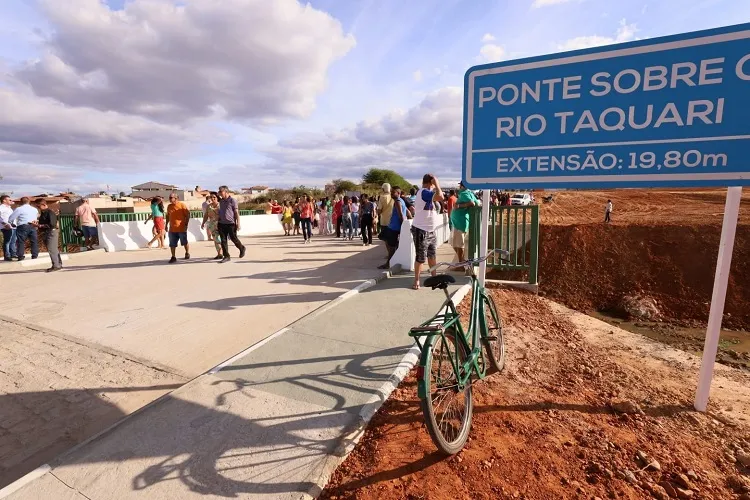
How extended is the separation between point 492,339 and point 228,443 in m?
2.29

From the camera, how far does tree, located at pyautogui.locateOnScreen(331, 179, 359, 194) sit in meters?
70.8

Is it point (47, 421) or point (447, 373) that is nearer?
point (447, 373)

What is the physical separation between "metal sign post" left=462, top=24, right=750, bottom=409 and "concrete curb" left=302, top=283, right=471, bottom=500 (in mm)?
1466

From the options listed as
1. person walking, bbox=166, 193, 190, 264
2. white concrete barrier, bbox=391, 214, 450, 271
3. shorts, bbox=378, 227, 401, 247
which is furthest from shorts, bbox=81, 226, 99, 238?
white concrete barrier, bbox=391, 214, 450, 271

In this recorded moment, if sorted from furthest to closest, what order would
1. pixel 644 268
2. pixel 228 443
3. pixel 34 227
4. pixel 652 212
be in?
pixel 652 212 < pixel 644 268 < pixel 34 227 < pixel 228 443

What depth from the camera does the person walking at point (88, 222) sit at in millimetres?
10961

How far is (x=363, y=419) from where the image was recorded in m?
2.59

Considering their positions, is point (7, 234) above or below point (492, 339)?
above

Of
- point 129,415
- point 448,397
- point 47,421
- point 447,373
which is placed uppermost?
point 447,373

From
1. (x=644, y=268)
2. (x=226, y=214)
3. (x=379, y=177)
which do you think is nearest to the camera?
(x=226, y=214)

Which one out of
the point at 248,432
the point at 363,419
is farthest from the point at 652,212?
the point at 248,432

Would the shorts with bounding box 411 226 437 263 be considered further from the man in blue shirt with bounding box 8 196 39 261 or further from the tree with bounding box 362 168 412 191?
the tree with bounding box 362 168 412 191

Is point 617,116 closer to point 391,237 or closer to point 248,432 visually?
point 248,432

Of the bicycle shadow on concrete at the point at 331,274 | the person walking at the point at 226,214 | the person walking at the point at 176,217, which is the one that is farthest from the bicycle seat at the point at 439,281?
the person walking at the point at 176,217
